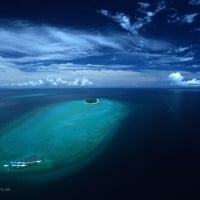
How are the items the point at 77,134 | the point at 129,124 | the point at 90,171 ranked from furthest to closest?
the point at 129,124, the point at 77,134, the point at 90,171

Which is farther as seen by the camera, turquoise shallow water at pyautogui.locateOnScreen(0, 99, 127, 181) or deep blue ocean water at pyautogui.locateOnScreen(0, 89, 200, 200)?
turquoise shallow water at pyautogui.locateOnScreen(0, 99, 127, 181)

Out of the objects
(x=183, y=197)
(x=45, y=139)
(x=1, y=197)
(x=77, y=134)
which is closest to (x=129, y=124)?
(x=77, y=134)

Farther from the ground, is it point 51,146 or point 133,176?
point 51,146

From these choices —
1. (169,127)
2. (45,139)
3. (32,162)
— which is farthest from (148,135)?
(32,162)

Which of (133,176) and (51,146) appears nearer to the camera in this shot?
(133,176)

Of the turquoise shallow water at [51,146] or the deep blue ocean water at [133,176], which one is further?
the turquoise shallow water at [51,146]

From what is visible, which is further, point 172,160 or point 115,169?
point 172,160

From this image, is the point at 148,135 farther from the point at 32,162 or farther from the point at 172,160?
the point at 32,162

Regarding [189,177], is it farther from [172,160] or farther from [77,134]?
[77,134]

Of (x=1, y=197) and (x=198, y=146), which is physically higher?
(x=198, y=146)

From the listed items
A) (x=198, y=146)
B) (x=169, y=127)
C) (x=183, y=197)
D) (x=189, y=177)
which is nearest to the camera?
(x=183, y=197)
